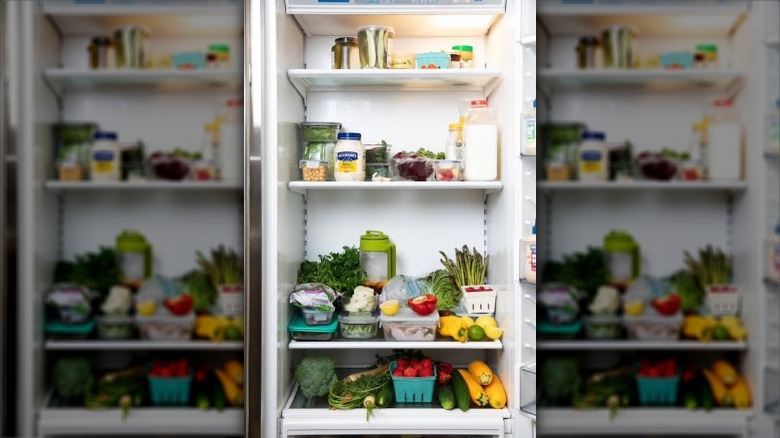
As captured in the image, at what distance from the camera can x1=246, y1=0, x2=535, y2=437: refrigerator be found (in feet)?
5.82

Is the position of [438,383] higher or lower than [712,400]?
lower

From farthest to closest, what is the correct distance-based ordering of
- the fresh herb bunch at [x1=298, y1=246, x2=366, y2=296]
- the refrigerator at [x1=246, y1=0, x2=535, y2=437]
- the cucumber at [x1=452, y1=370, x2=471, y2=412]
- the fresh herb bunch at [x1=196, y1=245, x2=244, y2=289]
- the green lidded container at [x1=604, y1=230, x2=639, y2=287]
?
the fresh herb bunch at [x1=298, y1=246, x2=366, y2=296], the cucumber at [x1=452, y1=370, x2=471, y2=412], the refrigerator at [x1=246, y1=0, x2=535, y2=437], the fresh herb bunch at [x1=196, y1=245, x2=244, y2=289], the green lidded container at [x1=604, y1=230, x2=639, y2=287]

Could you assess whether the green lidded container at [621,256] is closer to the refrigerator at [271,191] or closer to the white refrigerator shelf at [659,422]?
the white refrigerator shelf at [659,422]

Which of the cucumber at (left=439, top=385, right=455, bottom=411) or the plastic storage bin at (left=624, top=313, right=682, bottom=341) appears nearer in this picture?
the plastic storage bin at (left=624, top=313, right=682, bottom=341)

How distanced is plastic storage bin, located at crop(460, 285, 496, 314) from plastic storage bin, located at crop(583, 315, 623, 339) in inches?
61.4

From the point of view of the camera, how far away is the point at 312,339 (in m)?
1.98

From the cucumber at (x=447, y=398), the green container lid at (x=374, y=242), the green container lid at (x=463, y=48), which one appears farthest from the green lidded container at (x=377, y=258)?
the green container lid at (x=463, y=48)

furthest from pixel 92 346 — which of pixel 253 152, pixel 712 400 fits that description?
pixel 712 400

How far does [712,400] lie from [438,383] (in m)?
1.65

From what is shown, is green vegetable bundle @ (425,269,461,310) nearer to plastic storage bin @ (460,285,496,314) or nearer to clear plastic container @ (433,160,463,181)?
plastic storage bin @ (460,285,496,314)

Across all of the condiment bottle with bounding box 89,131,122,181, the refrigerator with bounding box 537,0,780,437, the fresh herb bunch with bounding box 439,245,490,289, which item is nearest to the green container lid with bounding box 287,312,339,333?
the fresh herb bunch with bounding box 439,245,490,289

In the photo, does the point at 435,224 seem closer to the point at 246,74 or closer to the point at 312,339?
the point at 312,339

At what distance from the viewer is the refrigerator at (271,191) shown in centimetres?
127

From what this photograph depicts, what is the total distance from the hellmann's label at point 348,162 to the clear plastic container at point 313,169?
64 millimetres
